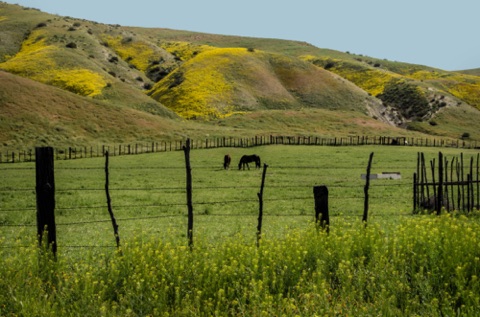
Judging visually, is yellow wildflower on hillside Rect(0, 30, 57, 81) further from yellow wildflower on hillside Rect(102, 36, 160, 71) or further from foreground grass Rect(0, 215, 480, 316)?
foreground grass Rect(0, 215, 480, 316)

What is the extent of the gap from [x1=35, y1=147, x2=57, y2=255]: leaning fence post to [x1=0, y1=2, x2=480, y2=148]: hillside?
58.1 m

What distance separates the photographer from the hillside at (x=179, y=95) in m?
77.4

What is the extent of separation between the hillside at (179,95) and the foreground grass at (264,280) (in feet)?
198

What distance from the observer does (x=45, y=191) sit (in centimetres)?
1116

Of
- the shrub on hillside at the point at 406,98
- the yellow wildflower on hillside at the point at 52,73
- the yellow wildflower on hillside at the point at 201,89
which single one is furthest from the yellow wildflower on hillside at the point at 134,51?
the shrub on hillside at the point at 406,98

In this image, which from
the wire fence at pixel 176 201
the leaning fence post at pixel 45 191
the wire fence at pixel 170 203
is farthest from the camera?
the wire fence at pixel 170 203

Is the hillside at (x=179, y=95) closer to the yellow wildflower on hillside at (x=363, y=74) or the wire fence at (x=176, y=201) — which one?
the yellow wildflower on hillside at (x=363, y=74)

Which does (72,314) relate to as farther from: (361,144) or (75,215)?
(361,144)

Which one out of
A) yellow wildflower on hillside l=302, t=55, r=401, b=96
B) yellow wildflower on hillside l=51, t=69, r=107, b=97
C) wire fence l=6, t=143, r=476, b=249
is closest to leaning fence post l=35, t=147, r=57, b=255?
wire fence l=6, t=143, r=476, b=249

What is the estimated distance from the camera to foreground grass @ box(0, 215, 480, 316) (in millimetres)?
8367

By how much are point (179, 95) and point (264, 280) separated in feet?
368

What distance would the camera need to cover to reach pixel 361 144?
250 ft

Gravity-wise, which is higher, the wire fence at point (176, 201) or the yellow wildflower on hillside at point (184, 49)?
the yellow wildflower on hillside at point (184, 49)

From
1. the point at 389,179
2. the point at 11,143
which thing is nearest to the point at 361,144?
the point at 389,179
